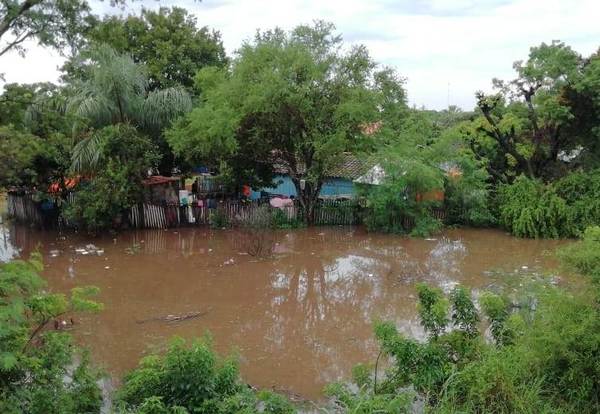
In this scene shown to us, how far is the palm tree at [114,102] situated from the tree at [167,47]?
9.82 ft

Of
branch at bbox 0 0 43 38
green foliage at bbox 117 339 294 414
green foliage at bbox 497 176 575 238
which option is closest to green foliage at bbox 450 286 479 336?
green foliage at bbox 117 339 294 414

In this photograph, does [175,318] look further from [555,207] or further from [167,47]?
[167,47]

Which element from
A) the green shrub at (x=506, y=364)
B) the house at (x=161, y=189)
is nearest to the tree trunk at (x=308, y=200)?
the house at (x=161, y=189)

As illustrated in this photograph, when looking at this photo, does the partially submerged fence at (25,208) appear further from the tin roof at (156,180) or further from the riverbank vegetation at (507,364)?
the riverbank vegetation at (507,364)

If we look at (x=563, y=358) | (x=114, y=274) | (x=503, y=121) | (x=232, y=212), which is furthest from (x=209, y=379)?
(x=503, y=121)

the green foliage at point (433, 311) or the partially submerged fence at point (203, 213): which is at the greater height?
the partially submerged fence at point (203, 213)

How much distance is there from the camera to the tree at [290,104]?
15023mm

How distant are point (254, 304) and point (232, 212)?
748cm

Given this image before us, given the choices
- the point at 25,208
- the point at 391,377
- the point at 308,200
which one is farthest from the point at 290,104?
the point at 391,377

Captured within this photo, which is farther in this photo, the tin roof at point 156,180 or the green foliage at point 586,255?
the tin roof at point 156,180

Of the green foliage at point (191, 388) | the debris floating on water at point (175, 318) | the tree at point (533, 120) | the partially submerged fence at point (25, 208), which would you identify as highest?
the tree at point (533, 120)

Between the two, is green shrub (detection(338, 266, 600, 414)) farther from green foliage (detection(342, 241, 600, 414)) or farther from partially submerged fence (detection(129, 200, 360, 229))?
partially submerged fence (detection(129, 200, 360, 229))

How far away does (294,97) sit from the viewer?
14.9m

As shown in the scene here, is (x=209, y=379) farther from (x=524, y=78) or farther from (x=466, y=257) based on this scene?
(x=524, y=78)
